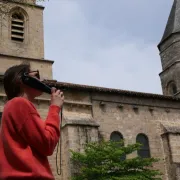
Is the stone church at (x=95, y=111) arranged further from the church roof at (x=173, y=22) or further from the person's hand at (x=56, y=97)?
the person's hand at (x=56, y=97)

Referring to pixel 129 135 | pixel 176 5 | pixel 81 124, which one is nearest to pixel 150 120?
pixel 129 135

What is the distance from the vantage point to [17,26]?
22531 millimetres

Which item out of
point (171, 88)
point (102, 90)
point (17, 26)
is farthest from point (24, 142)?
point (171, 88)

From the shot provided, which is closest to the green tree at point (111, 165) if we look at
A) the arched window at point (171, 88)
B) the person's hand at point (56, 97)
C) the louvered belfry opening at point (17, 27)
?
the louvered belfry opening at point (17, 27)

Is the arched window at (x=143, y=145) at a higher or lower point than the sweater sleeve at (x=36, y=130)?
higher

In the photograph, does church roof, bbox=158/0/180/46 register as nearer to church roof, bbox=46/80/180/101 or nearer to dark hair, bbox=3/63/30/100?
church roof, bbox=46/80/180/101

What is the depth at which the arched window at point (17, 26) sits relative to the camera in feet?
72.7

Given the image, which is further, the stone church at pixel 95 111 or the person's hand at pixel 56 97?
the stone church at pixel 95 111

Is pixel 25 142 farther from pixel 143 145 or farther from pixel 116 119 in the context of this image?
pixel 143 145

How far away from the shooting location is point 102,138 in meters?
18.5

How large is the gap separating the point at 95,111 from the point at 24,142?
1643 centimetres

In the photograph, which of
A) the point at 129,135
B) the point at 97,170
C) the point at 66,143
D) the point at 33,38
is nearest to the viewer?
the point at 97,170

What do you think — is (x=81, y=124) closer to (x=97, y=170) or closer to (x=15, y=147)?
(x=97, y=170)

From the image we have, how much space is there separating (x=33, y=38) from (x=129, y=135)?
8.70 metres
